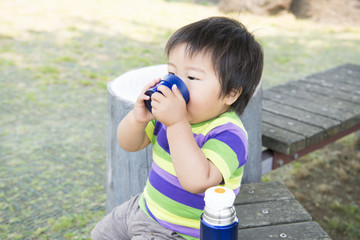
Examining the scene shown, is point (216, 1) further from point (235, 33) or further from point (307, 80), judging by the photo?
point (235, 33)

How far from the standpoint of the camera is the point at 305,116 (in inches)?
105

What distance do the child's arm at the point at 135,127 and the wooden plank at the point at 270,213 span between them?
537 millimetres

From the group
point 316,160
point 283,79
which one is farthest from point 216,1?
point 316,160

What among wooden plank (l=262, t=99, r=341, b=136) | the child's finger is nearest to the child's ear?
the child's finger

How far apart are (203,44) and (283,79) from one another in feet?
13.9

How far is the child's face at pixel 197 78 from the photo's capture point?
1.43m

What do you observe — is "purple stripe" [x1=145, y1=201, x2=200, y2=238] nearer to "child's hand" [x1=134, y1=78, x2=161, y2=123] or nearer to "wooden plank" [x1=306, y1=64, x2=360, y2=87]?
"child's hand" [x1=134, y1=78, x2=161, y2=123]

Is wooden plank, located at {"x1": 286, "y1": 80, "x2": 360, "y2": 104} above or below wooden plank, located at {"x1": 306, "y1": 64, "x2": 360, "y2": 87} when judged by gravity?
below

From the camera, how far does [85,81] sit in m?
5.09

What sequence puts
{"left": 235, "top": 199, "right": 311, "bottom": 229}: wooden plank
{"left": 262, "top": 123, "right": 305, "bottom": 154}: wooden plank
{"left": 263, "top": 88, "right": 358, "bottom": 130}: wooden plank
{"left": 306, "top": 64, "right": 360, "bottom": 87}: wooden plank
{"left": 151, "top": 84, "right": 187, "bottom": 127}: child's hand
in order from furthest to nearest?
{"left": 306, "top": 64, "right": 360, "bottom": 87}: wooden plank, {"left": 263, "top": 88, "right": 358, "bottom": 130}: wooden plank, {"left": 262, "top": 123, "right": 305, "bottom": 154}: wooden plank, {"left": 235, "top": 199, "right": 311, "bottom": 229}: wooden plank, {"left": 151, "top": 84, "right": 187, "bottom": 127}: child's hand

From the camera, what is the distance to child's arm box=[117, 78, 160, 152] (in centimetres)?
151

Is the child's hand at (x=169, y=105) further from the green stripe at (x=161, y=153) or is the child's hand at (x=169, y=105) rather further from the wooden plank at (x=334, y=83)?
A: the wooden plank at (x=334, y=83)

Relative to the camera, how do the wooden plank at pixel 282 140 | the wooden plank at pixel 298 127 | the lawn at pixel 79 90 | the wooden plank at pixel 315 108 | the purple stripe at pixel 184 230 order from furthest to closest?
1. the lawn at pixel 79 90
2. the wooden plank at pixel 315 108
3. the wooden plank at pixel 298 127
4. the wooden plank at pixel 282 140
5. the purple stripe at pixel 184 230

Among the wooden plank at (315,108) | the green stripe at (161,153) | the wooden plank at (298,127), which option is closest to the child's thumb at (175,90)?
the green stripe at (161,153)
